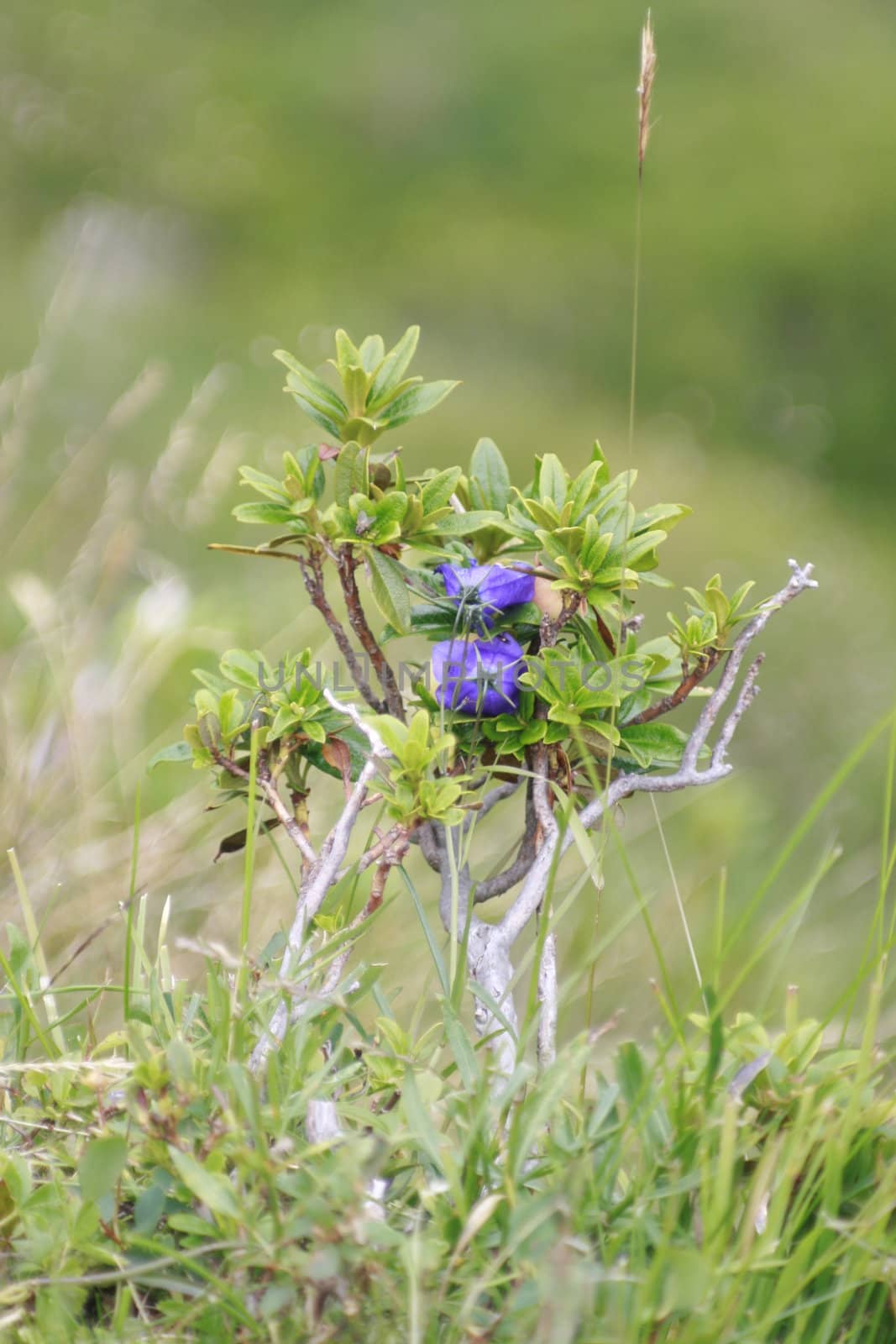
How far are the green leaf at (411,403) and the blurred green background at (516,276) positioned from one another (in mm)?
2216

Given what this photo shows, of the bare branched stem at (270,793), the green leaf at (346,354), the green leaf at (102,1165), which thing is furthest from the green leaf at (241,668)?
the green leaf at (102,1165)

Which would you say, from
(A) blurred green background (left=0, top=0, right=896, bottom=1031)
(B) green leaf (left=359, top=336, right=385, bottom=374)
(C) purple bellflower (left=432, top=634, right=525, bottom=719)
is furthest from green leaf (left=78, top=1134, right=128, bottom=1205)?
(A) blurred green background (left=0, top=0, right=896, bottom=1031)

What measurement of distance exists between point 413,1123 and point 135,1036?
0.70ft

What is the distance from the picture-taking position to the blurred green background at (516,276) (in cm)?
494

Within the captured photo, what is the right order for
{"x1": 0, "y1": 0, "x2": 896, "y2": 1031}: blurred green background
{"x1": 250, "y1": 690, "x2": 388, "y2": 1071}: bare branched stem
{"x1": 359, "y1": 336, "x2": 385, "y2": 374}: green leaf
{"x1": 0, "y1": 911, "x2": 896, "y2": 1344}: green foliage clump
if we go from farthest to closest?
{"x1": 0, "y1": 0, "x2": 896, "y2": 1031}: blurred green background → {"x1": 359, "y1": 336, "x2": 385, "y2": 374}: green leaf → {"x1": 250, "y1": 690, "x2": 388, "y2": 1071}: bare branched stem → {"x1": 0, "y1": 911, "x2": 896, "y2": 1344}: green foliage clump

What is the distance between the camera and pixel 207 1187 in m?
0.82

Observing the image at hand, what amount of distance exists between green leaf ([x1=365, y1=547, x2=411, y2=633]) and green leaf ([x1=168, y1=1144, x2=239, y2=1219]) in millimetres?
505

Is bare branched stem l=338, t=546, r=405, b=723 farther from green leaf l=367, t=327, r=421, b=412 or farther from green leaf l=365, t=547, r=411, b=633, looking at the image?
green leaf l=367, t=327, r=421, b=412

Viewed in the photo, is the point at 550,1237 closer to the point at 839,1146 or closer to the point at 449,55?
the point at 839,1146

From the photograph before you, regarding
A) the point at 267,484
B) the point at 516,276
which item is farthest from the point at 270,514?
the point at 516,276

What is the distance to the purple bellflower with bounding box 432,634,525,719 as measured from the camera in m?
1.16

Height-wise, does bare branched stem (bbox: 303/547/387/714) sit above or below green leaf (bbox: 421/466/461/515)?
below

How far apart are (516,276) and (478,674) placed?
880cm

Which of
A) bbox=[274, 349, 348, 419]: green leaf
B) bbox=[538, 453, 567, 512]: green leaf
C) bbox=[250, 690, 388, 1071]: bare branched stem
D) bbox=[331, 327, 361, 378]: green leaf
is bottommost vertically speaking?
bbox=[250, 690, 388, 1071]: bare branched stem
